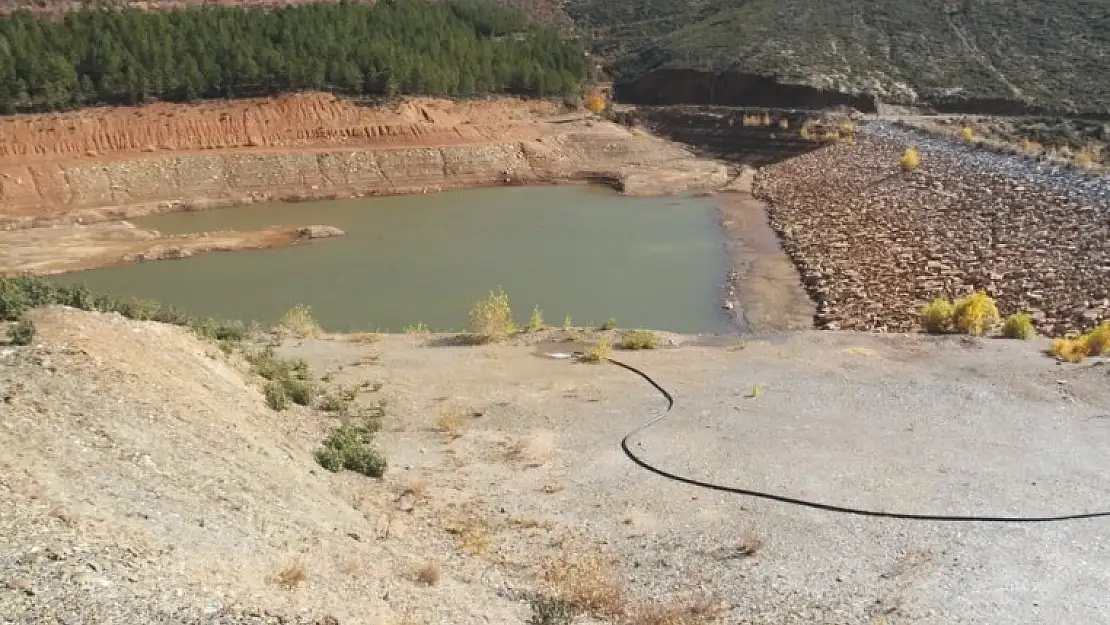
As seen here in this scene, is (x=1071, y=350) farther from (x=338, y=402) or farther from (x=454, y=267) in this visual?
(x=454, y=267)

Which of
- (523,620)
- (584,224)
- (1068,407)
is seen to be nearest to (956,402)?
(1068,407)

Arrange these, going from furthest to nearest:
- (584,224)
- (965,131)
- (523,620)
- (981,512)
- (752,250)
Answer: (965,131)
(584,224)
(752,250)
(981,512)
(523,620)

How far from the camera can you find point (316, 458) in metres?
11.2

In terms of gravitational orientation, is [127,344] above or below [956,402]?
above

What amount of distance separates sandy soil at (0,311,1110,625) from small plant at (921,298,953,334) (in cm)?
321

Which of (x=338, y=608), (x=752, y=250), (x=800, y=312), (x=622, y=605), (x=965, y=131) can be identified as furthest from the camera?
(x=965, y=131)

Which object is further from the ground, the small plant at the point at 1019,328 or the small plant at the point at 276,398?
the small plant at the point at 276,398

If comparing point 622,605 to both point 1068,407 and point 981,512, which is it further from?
point 1068,407

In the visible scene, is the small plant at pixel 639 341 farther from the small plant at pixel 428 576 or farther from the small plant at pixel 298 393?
the small plant at pixel 428 576

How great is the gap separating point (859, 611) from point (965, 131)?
3642cm

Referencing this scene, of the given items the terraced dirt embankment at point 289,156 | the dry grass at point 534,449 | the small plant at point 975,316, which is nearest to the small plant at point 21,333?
the dry grass at point 534,449

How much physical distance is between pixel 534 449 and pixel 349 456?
249cm

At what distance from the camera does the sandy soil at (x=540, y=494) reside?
6.90 m

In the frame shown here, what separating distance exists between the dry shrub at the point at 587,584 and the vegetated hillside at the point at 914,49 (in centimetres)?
4515
